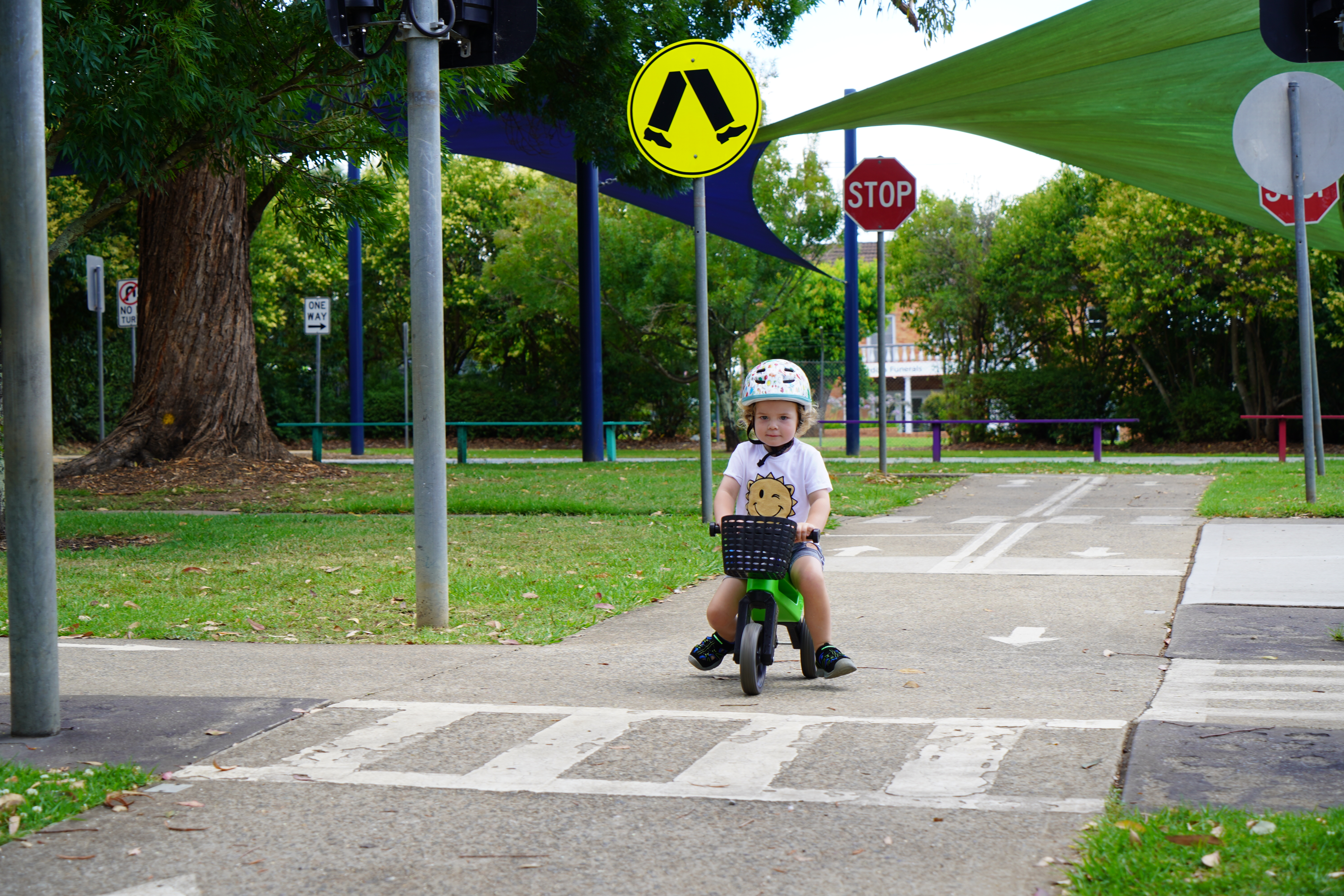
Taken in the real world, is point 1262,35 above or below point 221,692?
above

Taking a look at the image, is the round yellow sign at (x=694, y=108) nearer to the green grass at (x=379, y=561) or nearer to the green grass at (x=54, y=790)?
the green grass at (x=379, y=561)

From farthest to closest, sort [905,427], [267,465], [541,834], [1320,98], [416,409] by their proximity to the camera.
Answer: [905,427], [267,465], [1320,98], [416,409], [541,834]

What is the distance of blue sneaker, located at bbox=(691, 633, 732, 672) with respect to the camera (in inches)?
202

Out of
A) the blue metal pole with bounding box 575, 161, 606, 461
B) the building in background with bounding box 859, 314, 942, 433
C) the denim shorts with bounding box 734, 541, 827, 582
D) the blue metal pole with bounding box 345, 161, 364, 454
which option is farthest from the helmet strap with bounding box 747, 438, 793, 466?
the building in background with bounding box 859, 314, 942, 433

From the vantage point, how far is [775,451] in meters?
5.23

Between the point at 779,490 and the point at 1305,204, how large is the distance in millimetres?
6871

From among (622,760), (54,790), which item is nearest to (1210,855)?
(622,760)

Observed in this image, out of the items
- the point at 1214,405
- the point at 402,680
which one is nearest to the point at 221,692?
the point at 402,680

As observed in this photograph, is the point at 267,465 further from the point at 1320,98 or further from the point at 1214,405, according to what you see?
the point at 1214,405

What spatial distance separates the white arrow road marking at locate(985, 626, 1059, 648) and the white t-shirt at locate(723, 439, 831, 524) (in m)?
1.32

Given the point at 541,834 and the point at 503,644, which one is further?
the point at 503,644

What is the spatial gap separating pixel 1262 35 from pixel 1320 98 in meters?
5.30

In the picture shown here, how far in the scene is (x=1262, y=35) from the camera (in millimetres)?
4664

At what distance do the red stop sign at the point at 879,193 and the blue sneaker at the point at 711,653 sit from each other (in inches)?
453
